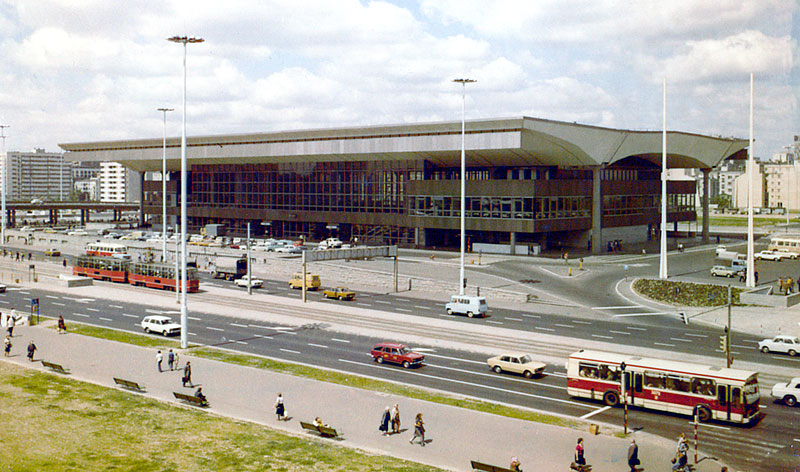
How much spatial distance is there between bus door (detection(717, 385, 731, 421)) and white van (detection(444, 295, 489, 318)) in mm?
27997

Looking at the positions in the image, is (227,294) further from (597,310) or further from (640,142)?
(640,142)

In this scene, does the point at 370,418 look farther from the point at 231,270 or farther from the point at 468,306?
the point at 231,270

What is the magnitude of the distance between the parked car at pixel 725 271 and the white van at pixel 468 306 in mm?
31004

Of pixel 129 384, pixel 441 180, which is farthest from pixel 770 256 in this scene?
pixel 129 384

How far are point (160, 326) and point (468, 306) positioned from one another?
79.0 ft

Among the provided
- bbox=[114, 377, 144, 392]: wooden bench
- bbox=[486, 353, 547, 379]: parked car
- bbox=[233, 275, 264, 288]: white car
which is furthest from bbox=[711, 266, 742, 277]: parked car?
bbox=[114, 377, 144, 392]: wooden bench

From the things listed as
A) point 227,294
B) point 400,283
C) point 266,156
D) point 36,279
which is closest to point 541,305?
point 400,283

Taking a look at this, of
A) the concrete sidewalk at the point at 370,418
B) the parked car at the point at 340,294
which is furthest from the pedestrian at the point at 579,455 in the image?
the parked car at the point at 340,294

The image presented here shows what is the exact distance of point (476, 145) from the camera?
92125mm

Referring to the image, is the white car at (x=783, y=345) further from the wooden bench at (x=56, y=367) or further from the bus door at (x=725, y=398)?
the wooden bench at (x=56, y=367)

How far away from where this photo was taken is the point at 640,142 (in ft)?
331

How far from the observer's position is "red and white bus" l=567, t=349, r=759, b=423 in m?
32.3

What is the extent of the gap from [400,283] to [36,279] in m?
42.1

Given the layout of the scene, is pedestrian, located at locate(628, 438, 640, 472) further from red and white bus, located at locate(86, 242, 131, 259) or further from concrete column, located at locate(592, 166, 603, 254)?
red and white bus, located at locate(86, 242, 131, 259)
